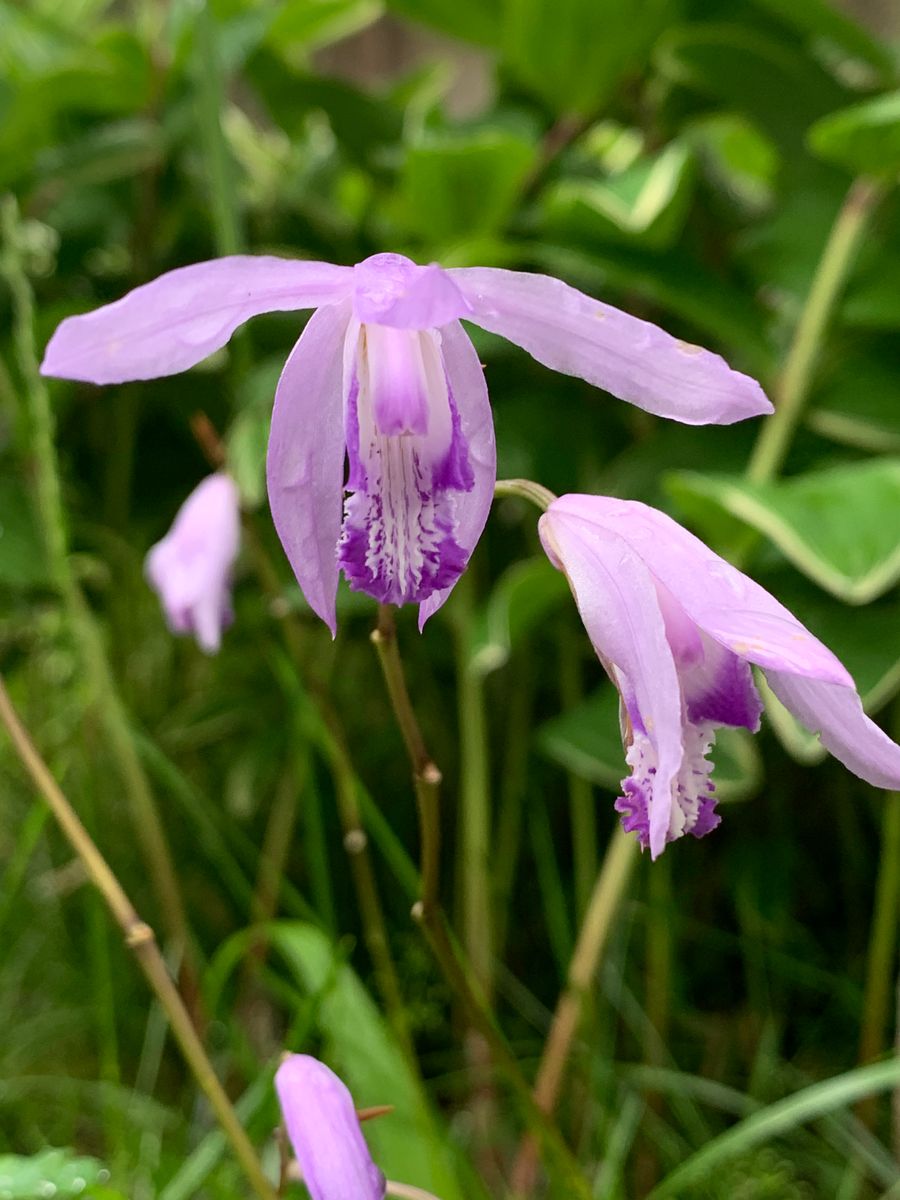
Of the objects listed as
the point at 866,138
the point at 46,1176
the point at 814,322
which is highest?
the point at 866,138

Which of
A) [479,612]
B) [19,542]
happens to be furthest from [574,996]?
[19,542]

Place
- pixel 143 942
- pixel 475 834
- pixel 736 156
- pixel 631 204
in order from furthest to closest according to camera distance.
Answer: pixel 736 156 < pixel 475 834 < pixel 631 204 < pixel 143 942

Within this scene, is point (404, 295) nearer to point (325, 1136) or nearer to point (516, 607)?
point (325, 1136)

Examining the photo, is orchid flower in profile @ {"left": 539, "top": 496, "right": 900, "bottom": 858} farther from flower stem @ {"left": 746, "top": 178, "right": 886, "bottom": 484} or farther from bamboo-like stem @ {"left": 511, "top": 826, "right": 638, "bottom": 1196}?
flower stem @ {"left": 746, "top": 178, "right": 886, "bottom": 484}

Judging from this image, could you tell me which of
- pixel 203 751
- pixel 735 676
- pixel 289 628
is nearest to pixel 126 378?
pixel 735 676

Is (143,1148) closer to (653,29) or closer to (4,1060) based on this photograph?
(4,1060)

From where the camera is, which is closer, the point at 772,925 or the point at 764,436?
the point at 764,436

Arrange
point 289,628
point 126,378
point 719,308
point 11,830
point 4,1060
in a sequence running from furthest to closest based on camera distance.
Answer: point 11,830 < point 4,1060 < point 719,308 < point 289,628 < point 126,378
